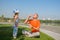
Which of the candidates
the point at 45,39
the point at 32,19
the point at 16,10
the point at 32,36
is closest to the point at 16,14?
the point at 16,10

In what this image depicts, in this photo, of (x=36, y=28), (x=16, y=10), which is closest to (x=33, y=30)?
(x=36, y=28)

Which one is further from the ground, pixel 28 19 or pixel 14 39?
pixel 28 19

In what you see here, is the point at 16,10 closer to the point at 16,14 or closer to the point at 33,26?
the point at 16,14

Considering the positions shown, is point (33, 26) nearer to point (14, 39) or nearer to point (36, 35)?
point (36, 35)

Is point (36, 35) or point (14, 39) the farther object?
point (36, 35)

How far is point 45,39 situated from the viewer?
12.1 m

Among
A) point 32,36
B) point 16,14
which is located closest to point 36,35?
point 32,36

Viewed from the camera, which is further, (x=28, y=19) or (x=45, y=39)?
(x=45, y=39)

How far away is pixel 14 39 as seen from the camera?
35.7ft

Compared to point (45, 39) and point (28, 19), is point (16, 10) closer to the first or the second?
point (28, 19)

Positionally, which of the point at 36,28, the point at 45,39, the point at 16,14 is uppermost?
the point at 16,14

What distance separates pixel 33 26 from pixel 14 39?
1516 mm

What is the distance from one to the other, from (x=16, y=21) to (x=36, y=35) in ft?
5.52

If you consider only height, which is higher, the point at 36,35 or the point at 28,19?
the point at 28,19
